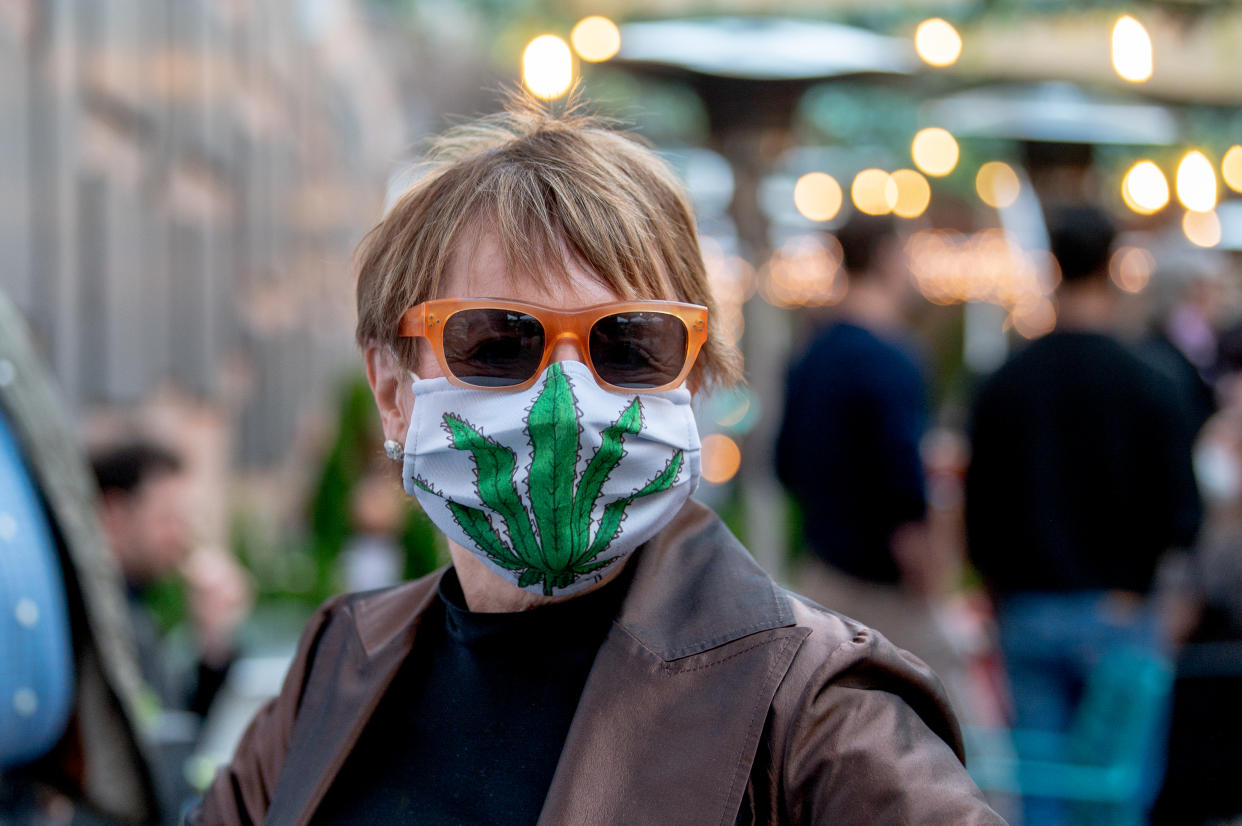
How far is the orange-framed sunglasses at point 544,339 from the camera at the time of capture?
4.96ft

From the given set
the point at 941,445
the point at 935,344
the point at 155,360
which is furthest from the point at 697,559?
the point at 935,344

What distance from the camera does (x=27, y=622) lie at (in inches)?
82.2

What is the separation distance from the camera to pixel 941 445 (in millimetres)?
8406

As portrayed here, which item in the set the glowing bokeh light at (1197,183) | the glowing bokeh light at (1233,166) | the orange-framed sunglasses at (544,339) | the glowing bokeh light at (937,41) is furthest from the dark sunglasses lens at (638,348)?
the glowing bokeh light at (1233,166)

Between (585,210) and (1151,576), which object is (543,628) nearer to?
(585,210)

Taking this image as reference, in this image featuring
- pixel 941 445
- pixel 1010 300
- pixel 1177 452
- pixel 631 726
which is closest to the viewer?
A: pixel 631 726

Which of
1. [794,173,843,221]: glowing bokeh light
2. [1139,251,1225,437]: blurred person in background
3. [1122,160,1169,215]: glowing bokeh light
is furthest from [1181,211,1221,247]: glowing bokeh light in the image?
[1139,251,1225,437]: blurred person in background

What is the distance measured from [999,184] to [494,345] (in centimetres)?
1124

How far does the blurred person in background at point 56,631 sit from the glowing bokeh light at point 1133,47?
428cm

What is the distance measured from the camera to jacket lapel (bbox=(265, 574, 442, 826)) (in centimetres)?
156

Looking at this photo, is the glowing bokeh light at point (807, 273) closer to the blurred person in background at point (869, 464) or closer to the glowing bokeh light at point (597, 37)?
the glowing bokeh light at point (597, 37)

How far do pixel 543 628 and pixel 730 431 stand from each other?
425 inches

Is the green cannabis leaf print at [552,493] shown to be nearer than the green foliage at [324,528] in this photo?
Yes

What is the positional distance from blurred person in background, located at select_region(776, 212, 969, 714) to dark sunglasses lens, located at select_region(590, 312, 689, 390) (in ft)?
9.38
